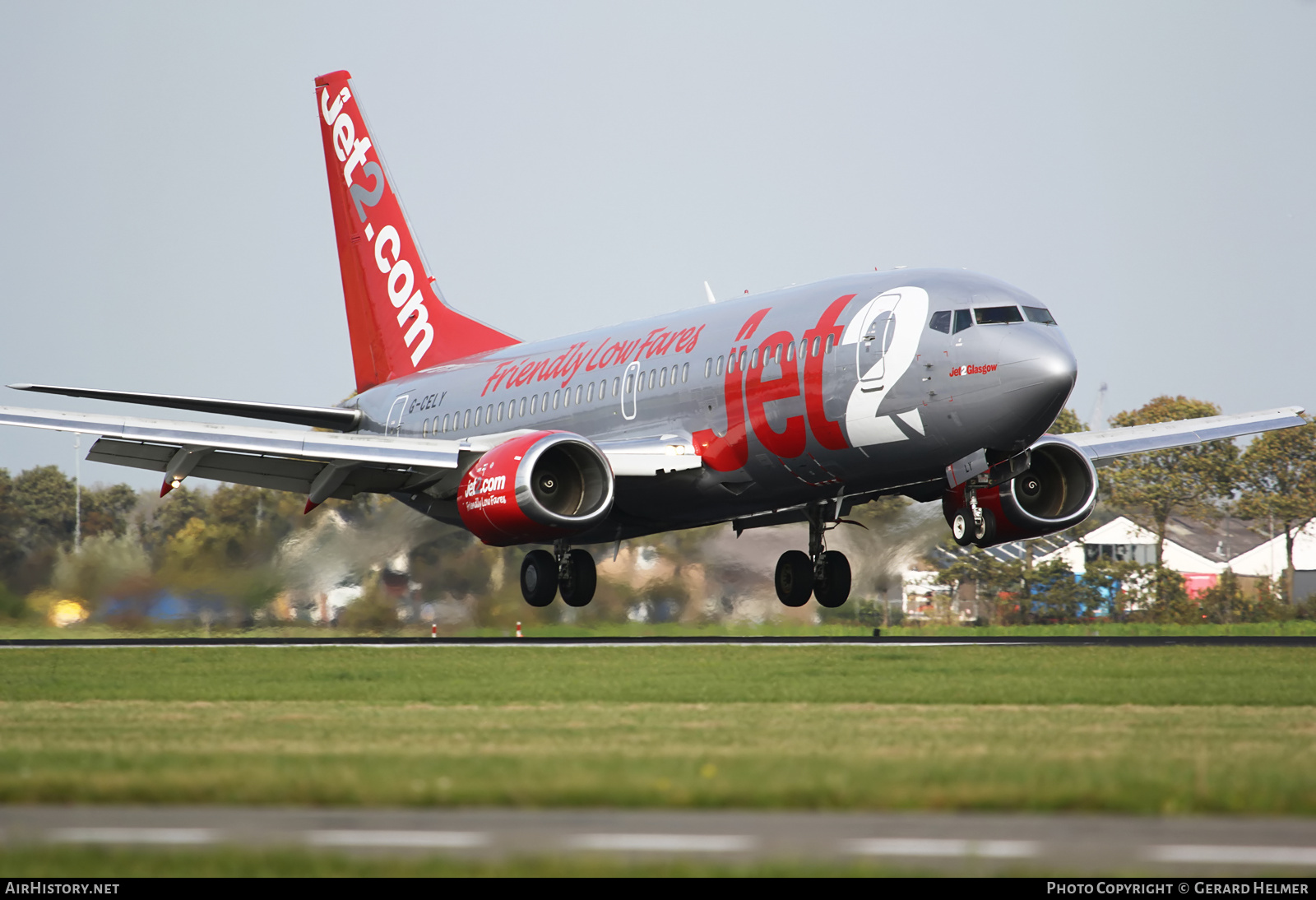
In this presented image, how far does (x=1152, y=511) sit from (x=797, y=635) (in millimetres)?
18405

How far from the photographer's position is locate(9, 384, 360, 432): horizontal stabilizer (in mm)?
28078

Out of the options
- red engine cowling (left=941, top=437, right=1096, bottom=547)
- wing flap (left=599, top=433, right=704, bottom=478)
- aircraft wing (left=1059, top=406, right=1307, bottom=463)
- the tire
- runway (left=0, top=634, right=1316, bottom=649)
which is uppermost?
aircraft wing (left=1059, top=406, right=1307, bottom=463)

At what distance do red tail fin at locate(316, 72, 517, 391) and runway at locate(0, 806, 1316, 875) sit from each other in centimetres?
2900

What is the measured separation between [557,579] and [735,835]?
23608 millimetres

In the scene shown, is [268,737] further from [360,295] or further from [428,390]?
[360,295]

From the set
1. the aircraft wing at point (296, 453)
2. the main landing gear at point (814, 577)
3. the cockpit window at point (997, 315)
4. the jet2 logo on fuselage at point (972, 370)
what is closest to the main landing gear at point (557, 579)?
the aircraft wing at point (296, 453)

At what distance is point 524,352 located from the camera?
3494 centimetres

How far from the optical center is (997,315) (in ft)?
78.9

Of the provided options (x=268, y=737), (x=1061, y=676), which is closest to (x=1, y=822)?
(x=268, y=737)

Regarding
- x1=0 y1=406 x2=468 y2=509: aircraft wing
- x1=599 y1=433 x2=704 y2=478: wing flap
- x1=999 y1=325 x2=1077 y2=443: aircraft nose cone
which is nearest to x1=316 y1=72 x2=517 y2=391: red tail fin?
x1=0 y1=406 x2=468 y2=509: aircraft wing

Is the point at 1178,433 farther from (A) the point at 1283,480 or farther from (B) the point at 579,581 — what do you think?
(A) the point at 1283,480

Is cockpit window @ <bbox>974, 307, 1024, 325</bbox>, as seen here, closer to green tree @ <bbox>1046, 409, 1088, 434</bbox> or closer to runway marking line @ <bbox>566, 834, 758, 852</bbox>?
runway marking line @ <bbox>566, 834, 758, 852</bbox>

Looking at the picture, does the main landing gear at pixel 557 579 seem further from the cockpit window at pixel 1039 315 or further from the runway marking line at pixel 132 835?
the runway marking line at pixel 132 835

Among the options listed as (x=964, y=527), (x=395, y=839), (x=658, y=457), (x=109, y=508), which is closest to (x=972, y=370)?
(x=964, y=527)
